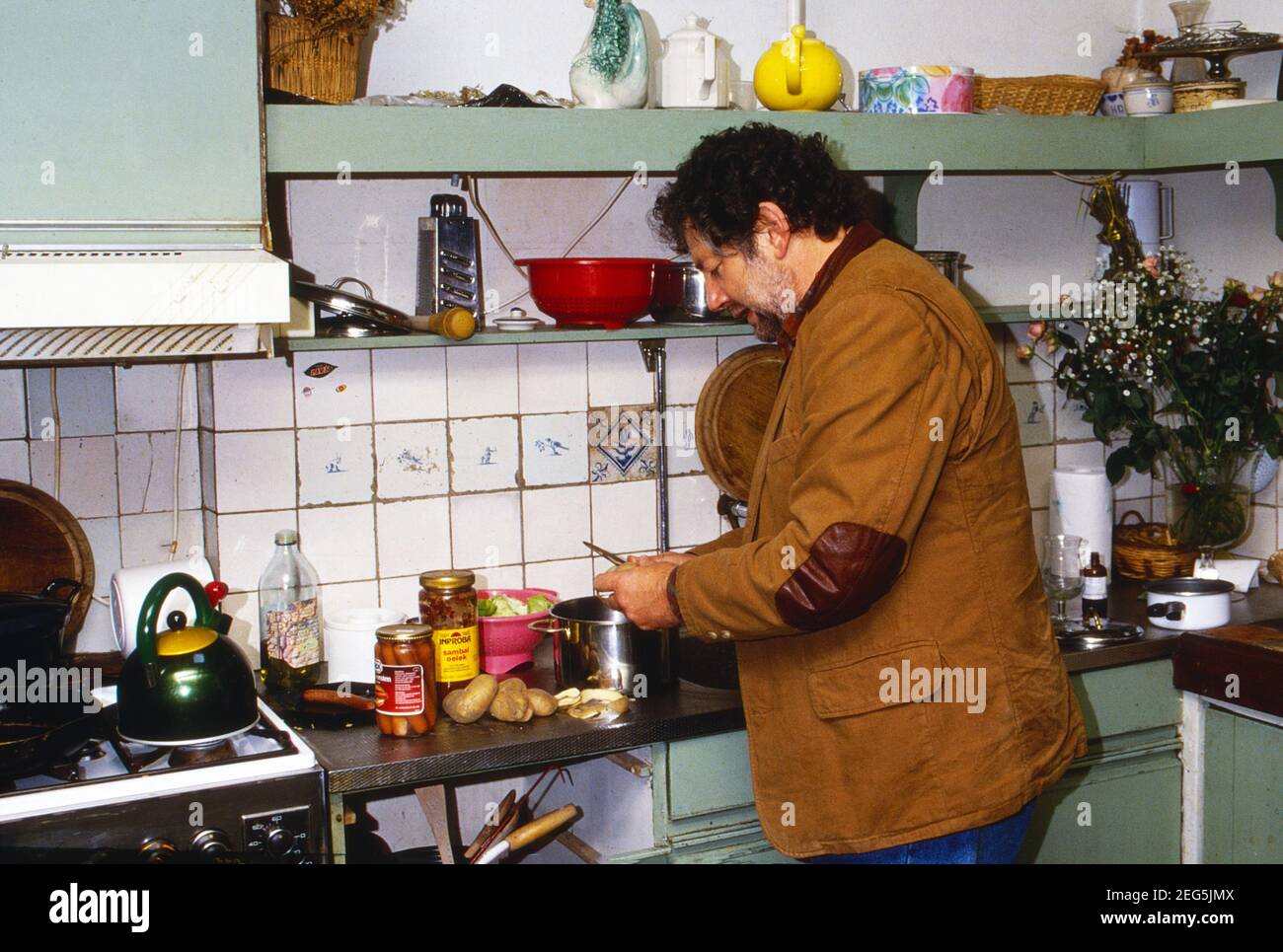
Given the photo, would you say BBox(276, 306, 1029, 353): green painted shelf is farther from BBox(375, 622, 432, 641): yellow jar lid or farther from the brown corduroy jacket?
the brown corduroy jacket

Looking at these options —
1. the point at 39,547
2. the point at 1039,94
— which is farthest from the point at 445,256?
the point at 1039,94

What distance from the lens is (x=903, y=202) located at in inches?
108

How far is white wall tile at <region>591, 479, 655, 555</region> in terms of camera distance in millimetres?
2633

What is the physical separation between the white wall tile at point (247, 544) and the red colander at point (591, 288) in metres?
0.59

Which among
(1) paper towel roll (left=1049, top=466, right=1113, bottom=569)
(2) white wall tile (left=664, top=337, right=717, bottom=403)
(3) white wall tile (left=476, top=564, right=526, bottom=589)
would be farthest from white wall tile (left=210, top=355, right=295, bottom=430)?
(1) paper towel roll (left=1049, top=466, right=1113, bottom=569)

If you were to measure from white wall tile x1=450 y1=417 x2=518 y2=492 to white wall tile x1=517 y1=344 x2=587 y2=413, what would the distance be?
0.21ft

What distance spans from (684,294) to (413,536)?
0.66 metres

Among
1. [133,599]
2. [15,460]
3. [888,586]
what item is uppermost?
[15,460]

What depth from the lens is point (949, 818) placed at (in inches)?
67.2

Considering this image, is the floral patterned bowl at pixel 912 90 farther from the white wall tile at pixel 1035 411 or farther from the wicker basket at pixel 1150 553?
the wicker basket at pixel 1150 553

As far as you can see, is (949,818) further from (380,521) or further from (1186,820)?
(380,521)

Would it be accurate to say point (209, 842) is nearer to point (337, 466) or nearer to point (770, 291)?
point (337, 466)

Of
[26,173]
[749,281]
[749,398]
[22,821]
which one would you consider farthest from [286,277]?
[749,398]

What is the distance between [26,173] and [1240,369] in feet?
7.11
